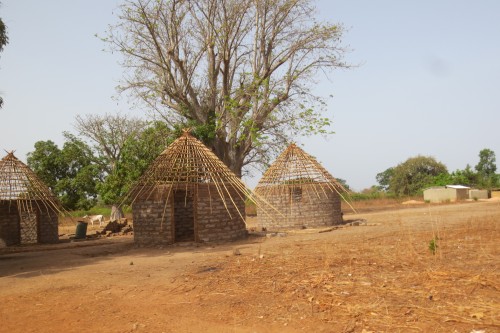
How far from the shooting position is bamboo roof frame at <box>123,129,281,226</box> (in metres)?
13.3

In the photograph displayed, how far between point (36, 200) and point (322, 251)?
37.2 ft

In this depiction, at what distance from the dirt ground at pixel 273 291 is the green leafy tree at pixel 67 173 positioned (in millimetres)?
21999

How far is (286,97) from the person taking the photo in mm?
25266

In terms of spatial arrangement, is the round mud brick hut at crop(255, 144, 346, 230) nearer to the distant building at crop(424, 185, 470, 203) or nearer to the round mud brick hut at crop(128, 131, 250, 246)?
the round mud brick hut at crop(128, 131, 250, 246)

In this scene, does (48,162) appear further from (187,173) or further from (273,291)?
(273,291)

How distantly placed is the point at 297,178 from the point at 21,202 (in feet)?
35.1

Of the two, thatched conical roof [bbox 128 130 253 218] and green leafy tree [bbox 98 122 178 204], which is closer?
thatched conical roof [bbox 128 130 253 218]

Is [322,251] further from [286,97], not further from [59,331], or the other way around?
[286,97]

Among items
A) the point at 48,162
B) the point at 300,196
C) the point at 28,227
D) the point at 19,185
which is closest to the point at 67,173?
the point at 48,162

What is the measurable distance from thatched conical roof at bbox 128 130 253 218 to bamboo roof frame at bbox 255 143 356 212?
4.36 m

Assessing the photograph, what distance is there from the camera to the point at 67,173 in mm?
33125

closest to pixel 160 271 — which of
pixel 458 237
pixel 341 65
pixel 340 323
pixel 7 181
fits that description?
pixel 340 323

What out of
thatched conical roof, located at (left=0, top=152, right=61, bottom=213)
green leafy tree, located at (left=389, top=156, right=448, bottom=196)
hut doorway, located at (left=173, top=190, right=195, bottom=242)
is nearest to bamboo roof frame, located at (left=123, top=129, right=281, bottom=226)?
hut doorway, located at (left=173, top=190, right=195, bottom=242)

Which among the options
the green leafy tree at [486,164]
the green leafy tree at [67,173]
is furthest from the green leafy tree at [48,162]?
the green leafy tree at [486,164]
